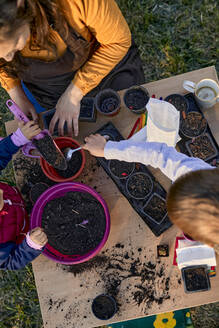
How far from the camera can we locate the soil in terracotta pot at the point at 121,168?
139 centimetres

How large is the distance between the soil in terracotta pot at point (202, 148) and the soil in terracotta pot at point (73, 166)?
524 mm

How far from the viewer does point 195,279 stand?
126 cm

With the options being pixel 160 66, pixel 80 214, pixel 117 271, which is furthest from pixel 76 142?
pixel 160 66

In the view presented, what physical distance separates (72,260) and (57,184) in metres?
0.34

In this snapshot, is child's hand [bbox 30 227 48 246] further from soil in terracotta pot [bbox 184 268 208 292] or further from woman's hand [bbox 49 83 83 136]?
soil in terracotta pot [bbox 184 268 208 292]

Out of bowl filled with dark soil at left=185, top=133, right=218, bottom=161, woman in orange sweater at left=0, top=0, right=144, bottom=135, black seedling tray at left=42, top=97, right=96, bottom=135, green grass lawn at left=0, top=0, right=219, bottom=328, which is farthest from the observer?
green grass lawn at left=0, top=0, right=219, bottom=328

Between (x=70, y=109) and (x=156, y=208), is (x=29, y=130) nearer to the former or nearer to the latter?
(x=70, y=109)

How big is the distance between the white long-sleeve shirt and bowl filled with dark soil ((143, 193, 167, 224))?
0.13 meters

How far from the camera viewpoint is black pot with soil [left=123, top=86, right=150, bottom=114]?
4.71 ft

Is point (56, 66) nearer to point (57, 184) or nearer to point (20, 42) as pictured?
point (20, 42)

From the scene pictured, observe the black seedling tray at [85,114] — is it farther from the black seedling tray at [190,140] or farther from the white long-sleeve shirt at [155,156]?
the black seedling tray at [190,140]

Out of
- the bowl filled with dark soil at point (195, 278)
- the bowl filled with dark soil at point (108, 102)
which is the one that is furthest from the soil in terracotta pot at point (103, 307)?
the bowl filled with dark soil at point (108, 102)

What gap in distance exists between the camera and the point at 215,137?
139 centimetres

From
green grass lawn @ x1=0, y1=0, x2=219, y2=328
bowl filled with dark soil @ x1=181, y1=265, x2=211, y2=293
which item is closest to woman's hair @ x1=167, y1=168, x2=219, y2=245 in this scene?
bowl filled with dark soil @ x1=181, y1=265, x2=211, y2=293
